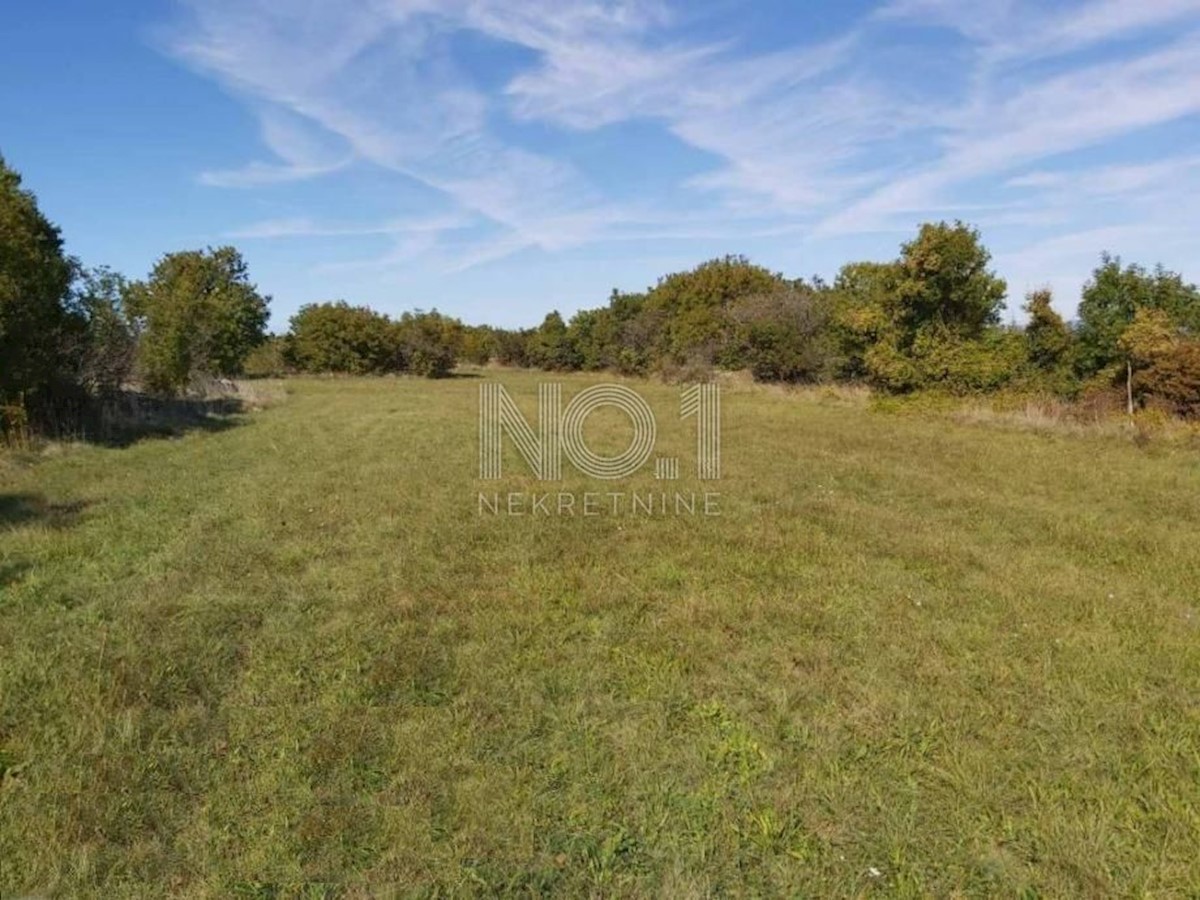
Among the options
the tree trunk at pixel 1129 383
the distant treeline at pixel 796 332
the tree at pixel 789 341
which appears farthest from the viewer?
the tree at pixel 789 341

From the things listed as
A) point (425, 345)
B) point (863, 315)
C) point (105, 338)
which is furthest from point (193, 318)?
point (425, 345)

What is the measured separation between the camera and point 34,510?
24.2 feet

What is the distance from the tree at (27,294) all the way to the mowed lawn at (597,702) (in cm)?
474

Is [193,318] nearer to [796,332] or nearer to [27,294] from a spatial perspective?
[27,294]

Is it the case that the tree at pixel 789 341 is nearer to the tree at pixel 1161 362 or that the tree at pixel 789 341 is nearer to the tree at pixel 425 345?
the tree at pixel 1161 362

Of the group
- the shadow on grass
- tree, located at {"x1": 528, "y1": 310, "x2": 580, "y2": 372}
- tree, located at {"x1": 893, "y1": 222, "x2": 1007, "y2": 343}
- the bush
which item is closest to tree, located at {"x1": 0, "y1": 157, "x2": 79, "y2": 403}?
the shadow on grass

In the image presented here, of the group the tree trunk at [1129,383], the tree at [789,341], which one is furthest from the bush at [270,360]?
the tree trunk at [1129,383]

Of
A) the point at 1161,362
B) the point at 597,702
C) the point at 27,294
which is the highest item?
the point at 27,294

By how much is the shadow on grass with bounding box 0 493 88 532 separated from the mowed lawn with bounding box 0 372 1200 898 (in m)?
0.06

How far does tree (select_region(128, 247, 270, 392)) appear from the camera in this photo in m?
17.5

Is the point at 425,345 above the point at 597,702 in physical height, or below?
above

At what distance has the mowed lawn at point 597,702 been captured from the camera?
2.59 meters

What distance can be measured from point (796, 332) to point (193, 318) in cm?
2374

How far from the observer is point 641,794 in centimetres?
297
